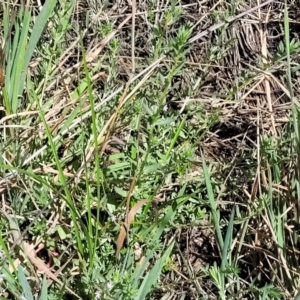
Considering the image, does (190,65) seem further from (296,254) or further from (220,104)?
(296,254)

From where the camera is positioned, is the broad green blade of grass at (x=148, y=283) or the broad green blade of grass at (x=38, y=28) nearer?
the broad green blade of grass at (x=148, y=283)

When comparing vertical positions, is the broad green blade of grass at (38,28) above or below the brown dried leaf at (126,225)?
above

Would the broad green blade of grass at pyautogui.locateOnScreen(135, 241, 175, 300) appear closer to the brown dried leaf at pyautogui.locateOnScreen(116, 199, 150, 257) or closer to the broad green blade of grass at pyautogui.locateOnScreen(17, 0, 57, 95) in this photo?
the brown dried leaf at pyautogui.locateOnScreen(116, 199, 150, 257)

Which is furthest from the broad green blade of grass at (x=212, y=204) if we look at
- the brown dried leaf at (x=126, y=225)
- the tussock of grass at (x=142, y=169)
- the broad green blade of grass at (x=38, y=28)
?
the broad green blade of grass at (x=38, y=28)

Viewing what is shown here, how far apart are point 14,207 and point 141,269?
1.48 ft

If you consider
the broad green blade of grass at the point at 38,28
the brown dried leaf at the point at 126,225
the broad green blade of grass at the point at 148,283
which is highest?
the broad green blade of grass at the point at 38,28

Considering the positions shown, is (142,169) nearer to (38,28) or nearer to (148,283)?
(148,283)

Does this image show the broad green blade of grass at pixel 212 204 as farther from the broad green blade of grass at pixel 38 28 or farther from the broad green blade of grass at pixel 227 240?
the broad green blade of grass at pixel 38 28

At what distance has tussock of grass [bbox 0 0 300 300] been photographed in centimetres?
163

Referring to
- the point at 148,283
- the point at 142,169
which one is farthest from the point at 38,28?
the point at 148,283

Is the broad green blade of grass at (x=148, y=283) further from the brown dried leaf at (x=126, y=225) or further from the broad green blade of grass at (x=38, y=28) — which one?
the broad green blade of grass at (x=38, y=28)

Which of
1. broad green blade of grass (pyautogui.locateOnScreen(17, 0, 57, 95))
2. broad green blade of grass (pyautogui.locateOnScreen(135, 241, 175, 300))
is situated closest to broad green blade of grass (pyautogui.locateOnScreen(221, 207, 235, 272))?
broad green blade of grass (pyautogui.locateOnScreen(135, 241, 175, 300))

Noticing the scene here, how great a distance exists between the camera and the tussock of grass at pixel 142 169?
1633 millimetres

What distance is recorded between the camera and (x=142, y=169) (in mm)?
1643
